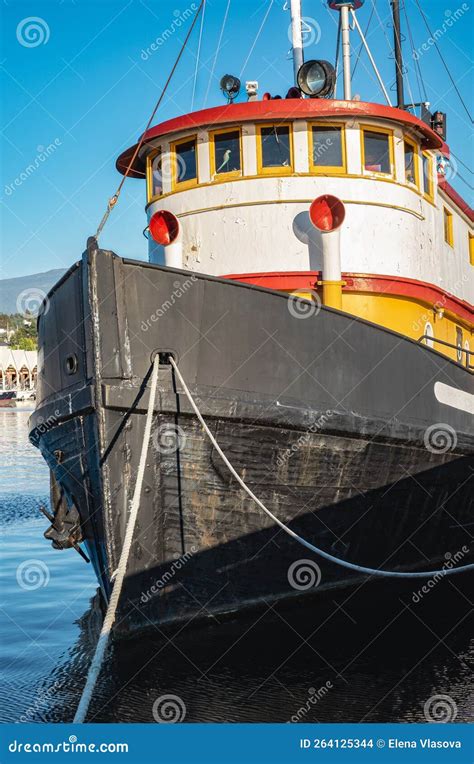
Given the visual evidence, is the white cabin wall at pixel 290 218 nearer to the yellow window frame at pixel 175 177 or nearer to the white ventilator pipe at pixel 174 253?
the yellow window frame at pixel 175 177

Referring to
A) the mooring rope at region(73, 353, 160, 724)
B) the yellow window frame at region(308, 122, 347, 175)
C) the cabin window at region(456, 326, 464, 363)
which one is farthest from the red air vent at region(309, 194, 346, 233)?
the cabin window at region(456, 326, 464, 363)

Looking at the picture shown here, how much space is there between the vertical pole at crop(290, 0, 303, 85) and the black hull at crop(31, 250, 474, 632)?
14.2 ft

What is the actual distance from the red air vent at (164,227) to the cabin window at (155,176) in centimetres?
81

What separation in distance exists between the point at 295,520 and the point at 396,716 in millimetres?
1832

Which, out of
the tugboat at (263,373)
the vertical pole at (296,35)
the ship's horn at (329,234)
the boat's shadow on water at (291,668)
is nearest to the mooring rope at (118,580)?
the tugboat at (263,373)

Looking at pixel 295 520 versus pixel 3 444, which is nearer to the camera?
pixel 295 520

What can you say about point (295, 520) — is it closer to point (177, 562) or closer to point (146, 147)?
point (177, 562)

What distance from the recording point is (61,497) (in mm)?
7836

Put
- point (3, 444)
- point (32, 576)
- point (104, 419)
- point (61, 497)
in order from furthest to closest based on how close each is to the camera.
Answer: point (3, 444), point (32, 576), point (61, 497), point (104, 419)

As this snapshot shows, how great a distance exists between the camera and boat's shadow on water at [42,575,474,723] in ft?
19.1

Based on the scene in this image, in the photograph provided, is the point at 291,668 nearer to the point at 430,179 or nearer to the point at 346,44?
the point at 430,179

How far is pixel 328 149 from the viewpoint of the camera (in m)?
9.00

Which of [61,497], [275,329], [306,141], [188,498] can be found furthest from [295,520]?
[306,141]

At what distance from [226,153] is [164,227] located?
1.01 m
